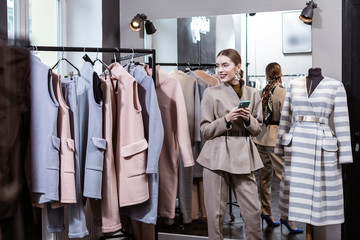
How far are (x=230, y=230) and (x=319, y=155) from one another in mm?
1035

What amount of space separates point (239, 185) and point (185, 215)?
33.5 inches

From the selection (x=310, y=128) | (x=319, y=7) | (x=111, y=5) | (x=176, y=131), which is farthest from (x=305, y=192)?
(x=111, y=5)

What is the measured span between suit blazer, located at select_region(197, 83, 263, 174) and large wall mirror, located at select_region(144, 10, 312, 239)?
59cm

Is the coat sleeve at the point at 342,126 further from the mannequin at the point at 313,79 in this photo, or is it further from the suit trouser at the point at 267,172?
the suit trouser at the point at 267,172

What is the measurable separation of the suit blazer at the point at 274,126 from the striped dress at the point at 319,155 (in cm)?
28

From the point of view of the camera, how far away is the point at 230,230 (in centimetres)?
326

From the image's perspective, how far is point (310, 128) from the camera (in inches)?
109

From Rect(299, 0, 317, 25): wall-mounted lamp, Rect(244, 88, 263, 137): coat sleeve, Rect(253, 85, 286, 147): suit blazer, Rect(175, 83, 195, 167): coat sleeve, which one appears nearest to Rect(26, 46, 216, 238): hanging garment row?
Rect(175, 83, 195, 167): coat sleeve

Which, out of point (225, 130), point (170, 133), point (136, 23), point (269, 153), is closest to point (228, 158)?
point (225, 130)

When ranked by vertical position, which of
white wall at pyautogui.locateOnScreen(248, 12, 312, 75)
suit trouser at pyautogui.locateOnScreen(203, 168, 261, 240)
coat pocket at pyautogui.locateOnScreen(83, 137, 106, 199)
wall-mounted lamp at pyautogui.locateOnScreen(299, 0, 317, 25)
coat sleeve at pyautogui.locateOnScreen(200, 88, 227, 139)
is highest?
wall-mounted lamp at pyautogui.locateOnScreen(299, 0, 317, 25)

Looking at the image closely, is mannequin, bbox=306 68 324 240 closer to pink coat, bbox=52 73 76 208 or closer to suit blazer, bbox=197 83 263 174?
suit blazer, bbox=197 83 263 174

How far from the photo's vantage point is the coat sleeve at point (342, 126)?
2.70 m

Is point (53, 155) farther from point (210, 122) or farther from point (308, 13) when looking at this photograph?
point (308, 13)

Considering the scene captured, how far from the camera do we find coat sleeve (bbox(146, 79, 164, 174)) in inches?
91.7
